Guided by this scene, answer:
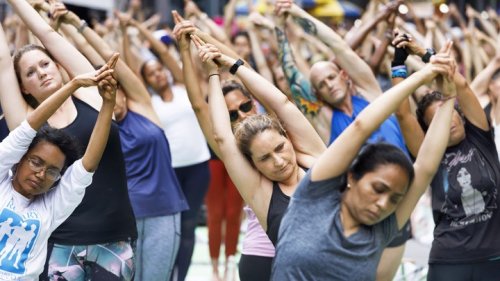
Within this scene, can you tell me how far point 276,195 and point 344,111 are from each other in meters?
2.44

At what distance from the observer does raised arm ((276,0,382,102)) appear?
661 centimetres

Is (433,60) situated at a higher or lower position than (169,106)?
higher

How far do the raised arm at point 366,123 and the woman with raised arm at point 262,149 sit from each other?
0.64 meters

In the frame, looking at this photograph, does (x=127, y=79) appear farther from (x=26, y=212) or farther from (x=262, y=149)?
(x=262, y=149)

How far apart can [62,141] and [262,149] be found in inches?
37.0

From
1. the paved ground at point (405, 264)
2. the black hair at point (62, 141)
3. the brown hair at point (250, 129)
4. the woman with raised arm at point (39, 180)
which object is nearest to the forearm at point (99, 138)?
the woman with raised arm at point (39, 180)

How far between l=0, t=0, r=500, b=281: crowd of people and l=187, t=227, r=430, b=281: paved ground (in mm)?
1894


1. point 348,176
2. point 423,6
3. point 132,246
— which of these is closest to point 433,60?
point 348,176

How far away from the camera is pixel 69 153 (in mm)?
4570

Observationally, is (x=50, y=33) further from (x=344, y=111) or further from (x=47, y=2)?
(x=344, y=111)

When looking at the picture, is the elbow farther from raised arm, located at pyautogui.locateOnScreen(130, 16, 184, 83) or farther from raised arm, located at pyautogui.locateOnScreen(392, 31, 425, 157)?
raised arm, located at pyautogui.locateOnScreen(130, 16, 184, 83)

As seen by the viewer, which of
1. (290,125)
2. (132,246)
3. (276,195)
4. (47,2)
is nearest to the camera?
(276,195)

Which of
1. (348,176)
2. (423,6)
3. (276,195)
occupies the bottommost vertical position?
(423,6)

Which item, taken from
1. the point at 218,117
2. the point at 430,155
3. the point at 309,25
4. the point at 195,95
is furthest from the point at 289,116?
the point at 309,25
